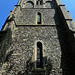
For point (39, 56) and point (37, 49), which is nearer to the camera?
point (39, 56)

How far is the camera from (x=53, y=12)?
9500 millimetres

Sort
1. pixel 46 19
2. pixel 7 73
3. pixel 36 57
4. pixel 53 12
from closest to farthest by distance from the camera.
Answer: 1. pixel 7 73
2. pixel 36 57
3. pixel 46 19
4. pixel 53 12

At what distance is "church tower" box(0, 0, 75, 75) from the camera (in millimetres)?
4707

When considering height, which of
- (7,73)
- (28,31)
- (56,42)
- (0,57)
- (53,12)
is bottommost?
(7,73)

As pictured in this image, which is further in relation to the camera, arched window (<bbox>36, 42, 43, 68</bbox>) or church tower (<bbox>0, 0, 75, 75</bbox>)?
arched window (<bbox>36, 42, 43, 68</bbox>)

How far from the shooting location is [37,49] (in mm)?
5832

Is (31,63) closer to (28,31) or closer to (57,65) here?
(57,65)

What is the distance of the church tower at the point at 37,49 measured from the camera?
471 centimetres

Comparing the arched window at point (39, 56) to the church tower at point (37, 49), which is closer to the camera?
the church tower at point (37, 49)

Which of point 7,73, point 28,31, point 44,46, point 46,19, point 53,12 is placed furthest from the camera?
point 53,12

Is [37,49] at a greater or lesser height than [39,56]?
greater

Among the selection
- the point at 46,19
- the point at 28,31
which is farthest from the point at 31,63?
the point at 46,19

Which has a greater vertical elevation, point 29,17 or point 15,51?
point 29,17

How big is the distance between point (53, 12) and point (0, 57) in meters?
7.33
